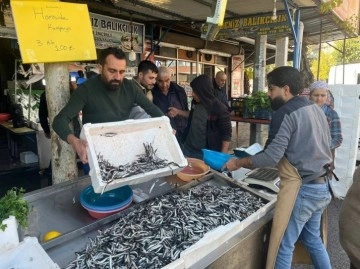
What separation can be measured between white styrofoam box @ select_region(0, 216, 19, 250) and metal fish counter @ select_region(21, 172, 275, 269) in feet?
0.84

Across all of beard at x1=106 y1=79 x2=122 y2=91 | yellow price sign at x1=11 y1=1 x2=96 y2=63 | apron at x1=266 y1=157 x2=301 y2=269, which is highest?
yellow price sign at x1=11 y1=1 x2=96 y2=63

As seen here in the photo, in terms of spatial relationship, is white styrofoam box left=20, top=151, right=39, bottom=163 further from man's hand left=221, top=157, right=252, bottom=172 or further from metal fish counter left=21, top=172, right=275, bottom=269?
man's hand left=221, top=157, right=252, bottom=172

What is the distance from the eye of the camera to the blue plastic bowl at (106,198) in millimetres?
2066

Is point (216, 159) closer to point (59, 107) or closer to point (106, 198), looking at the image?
point (106, 198)

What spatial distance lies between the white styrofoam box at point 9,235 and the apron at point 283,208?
5.57 feet

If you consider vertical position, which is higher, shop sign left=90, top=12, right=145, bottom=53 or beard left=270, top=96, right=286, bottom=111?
shop sign left=90, top=12, right=145, bottom=53

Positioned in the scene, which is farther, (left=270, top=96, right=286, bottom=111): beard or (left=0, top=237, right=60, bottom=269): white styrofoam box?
(left=270, top=96, right=286, bottom=111): beard

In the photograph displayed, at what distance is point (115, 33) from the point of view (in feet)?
21.7

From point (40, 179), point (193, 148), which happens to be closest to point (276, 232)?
point (193, 148)

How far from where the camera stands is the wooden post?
7.79ft

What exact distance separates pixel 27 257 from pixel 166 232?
744 millimetres

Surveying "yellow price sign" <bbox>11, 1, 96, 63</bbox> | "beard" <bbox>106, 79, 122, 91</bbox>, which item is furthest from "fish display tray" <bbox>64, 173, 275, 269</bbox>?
"yellow price sign" <bbox>11, 1, 96, 63</bbox>

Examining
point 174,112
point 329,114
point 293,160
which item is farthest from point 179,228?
point 329,114

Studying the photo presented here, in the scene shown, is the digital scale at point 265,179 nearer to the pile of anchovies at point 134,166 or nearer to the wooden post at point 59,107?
the pile of anchovies at point 134,166
